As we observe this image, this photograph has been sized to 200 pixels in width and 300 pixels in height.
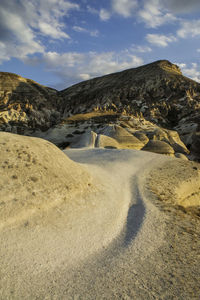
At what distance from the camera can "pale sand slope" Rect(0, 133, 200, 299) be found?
3.34 m

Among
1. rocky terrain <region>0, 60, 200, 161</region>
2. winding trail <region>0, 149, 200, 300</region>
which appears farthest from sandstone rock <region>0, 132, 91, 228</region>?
rocky terrain <region>0, 60, 200, 161</region>

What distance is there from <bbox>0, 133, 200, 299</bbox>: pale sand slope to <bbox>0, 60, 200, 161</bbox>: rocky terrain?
→ 1715cm

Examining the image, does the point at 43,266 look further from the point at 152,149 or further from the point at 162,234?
the point at 152,149

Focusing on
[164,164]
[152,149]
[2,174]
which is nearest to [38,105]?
[152,149]

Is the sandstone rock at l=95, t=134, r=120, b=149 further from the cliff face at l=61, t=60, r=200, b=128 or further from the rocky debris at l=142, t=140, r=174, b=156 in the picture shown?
the cliff face at l=61, t=60, r=200, b=128

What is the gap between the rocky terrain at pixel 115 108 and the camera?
3259 cm

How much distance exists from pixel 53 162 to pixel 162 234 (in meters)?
3.93

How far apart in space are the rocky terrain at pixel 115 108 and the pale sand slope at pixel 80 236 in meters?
17.1

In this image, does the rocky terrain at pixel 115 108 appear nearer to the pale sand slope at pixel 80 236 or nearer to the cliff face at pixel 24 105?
the cliff face at pixel 24 105

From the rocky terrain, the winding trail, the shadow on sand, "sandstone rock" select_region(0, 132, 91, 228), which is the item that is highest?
the rocky terrain

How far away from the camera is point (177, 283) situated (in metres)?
3.53

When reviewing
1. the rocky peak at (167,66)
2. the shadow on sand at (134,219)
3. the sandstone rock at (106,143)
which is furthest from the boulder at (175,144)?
the rocky peak at (167,66)

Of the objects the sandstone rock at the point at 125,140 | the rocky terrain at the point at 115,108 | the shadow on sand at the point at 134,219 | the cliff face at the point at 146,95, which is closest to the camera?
the shadow on sand at the point at 134,219

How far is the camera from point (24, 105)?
173ft
